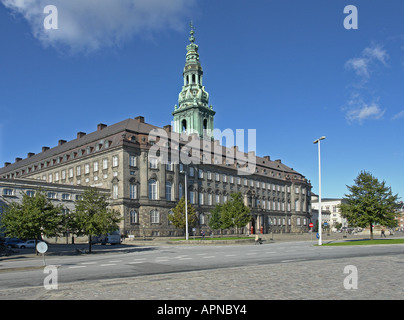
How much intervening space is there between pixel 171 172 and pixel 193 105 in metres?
26.4

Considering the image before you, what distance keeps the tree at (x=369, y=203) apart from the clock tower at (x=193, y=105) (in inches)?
2034

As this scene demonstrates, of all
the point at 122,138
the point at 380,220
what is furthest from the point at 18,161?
the point at 380,220

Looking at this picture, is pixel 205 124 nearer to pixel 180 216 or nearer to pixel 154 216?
pixel 154 216

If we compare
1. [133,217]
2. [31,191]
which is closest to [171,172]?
[133,217]

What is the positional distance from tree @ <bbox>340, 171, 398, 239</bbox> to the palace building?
71.4 ft

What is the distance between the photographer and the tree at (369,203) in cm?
4353

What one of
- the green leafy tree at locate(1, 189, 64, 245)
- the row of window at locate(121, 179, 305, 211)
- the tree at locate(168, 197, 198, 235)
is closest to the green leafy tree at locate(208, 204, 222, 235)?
the row of window at locate(121, 179, 305, 211)

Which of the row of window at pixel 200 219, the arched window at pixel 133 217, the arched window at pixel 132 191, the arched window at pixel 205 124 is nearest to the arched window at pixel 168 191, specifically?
the row of window at pixel 200 219

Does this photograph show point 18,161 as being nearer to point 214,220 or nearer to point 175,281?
point 214,220

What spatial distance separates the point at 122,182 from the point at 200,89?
40245mm

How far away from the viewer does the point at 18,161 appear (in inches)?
3984

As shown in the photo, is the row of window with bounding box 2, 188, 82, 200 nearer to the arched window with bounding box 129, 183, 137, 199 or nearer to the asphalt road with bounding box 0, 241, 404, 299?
the arched window with bounding box 129, 183, 137, 199

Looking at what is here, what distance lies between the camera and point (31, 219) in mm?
30703

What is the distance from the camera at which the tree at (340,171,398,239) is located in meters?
43.5
